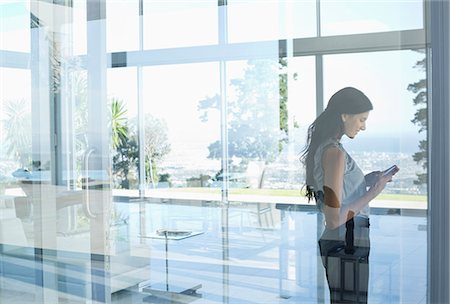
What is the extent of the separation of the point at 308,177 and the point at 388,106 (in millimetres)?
391

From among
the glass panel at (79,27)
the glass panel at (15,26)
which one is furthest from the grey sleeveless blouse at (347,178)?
the glass panel at (15,26)

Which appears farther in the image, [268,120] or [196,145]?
[196,145]

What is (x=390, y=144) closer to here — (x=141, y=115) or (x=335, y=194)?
(x=335, y=194)

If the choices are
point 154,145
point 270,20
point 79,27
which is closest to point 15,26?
point 79,27

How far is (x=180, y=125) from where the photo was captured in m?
2.56

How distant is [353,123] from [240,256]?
69 centimetres

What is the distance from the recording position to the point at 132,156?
2697 millimetres

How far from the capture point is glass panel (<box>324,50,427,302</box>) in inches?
84.4

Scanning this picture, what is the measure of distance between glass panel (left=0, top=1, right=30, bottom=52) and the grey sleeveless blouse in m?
1.58

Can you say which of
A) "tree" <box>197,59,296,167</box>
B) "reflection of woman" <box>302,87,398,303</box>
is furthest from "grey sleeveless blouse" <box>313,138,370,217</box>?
"tree" <box>197,59,296,167</box>

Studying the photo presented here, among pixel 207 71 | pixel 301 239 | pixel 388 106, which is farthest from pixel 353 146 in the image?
pixel 207 71

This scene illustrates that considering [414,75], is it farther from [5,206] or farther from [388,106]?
[5,206]

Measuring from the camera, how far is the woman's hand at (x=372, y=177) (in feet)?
7.22

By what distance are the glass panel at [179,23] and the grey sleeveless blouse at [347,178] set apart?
62 cm
